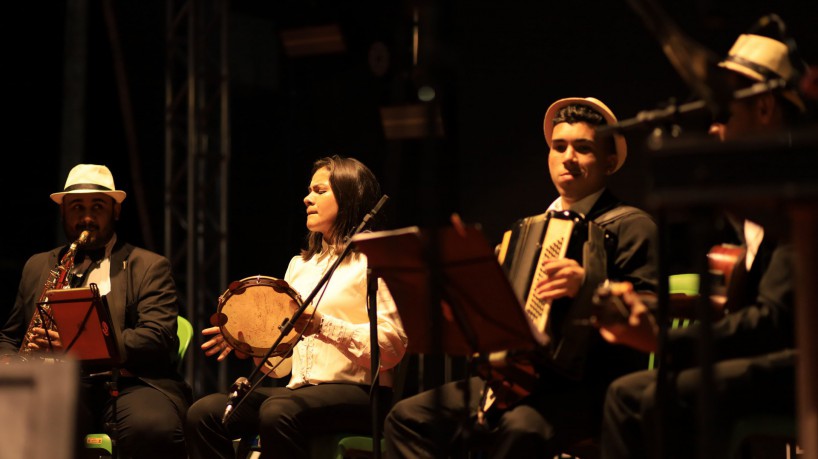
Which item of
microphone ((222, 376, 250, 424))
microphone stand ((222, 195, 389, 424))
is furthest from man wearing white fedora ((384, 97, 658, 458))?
microphone ((222, 376, 250, 424))

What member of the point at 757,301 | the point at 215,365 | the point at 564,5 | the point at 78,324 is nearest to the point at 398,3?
the point at 564,5

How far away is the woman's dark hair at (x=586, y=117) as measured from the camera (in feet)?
13.5

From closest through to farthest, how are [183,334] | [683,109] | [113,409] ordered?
[683,109] < [113,409] < [183,334]

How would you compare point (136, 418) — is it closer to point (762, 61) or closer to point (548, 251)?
point (548, 251)

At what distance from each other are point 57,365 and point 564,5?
474 centimetres

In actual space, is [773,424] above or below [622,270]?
below

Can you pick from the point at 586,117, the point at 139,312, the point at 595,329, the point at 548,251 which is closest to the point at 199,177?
the point at 139,312

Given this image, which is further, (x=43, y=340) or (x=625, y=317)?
(x=43, y=340)

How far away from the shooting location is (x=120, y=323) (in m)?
4.87

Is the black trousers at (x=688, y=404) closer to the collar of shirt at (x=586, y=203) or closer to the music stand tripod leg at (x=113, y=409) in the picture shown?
the collar of shirt at (x=586, y=203)

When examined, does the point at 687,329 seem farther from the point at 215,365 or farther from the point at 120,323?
the point at 215,365

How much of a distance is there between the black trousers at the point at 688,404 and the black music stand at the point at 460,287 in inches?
14.0

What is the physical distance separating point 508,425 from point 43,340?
2408 mm

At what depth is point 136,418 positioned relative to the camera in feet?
14.6
